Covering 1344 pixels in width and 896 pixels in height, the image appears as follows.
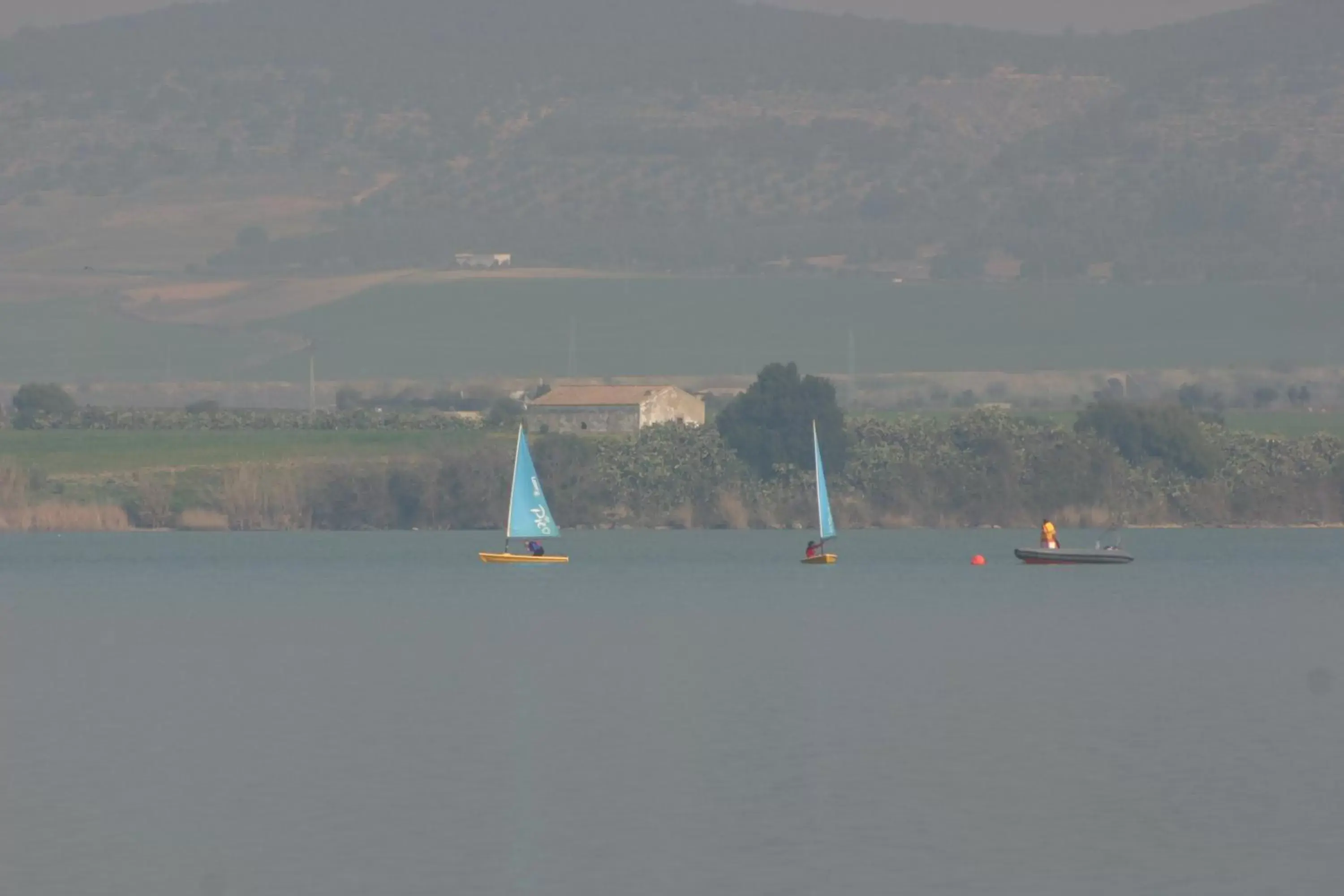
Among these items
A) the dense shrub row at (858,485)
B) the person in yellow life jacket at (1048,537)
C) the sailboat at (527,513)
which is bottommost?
the person in yellow life jacket at (1048,537)

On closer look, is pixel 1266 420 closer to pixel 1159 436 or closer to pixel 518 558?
pixel 1159 436

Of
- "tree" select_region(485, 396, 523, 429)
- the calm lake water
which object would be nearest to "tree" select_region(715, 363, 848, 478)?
"tree" select_region(485, 396, 523, 429)

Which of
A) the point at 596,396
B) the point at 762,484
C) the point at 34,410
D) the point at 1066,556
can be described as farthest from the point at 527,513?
the point at 34,410

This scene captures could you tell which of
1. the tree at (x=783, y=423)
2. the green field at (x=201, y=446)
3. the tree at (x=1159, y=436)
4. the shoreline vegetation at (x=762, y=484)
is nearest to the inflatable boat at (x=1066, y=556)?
the shoreline vegetation at (x=762, y=484)

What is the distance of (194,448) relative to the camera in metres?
166

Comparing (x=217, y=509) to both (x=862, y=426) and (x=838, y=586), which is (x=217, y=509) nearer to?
(x=862, y=426)

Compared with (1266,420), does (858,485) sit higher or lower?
lower

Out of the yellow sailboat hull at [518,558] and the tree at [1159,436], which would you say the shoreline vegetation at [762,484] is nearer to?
the tree at [1159,436]

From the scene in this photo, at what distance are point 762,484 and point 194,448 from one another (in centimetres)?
3528

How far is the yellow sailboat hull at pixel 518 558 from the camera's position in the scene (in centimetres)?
10800

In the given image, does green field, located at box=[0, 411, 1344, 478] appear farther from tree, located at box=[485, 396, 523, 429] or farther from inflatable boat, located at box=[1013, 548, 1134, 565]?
inflatable boat, located at box=[1013, 548, 1134, 565]

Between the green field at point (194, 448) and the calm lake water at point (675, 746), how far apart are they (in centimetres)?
7674

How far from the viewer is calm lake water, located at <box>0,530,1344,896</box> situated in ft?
102

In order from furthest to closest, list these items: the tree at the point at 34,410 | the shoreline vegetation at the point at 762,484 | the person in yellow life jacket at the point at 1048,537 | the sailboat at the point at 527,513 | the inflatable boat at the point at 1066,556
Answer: the tree at the point at 34,410
the shoreline vegetation at the point at 762,484
the sailboat at the point at 527,513
the inflatable boat at the point at 1066,556
the person in yellow life jacket at the point at 1048,537
